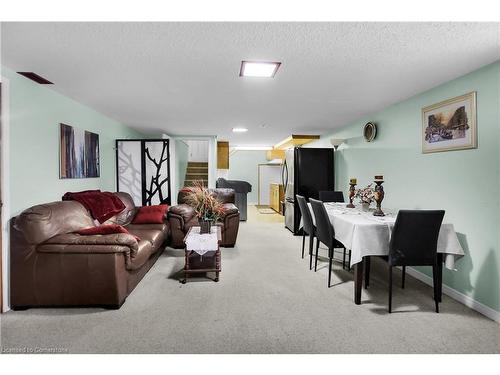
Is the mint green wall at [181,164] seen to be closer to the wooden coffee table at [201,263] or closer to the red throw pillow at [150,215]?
the red throw pillow at [150,215]

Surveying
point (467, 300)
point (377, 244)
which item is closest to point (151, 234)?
point (377, 244)

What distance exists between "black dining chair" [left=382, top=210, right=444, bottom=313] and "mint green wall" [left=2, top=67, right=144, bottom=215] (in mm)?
3389

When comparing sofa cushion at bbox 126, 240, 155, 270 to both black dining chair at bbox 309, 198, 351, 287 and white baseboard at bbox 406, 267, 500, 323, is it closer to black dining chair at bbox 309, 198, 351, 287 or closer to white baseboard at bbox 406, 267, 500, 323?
black dining chair at bbox 309, 198, 351, 287

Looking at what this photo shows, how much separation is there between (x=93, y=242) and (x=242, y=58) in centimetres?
201

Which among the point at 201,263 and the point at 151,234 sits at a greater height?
the point at 151,234

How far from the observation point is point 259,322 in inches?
90.2

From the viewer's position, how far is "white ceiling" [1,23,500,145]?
1863 millimetres

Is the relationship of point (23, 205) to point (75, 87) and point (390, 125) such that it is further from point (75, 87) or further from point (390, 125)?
point (390, 125)

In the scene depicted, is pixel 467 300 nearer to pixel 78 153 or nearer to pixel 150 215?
pixel 150 215

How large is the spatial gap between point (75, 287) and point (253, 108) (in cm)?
302

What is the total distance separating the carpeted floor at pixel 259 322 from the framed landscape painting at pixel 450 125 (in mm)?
1528

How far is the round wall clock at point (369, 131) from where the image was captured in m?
4.27

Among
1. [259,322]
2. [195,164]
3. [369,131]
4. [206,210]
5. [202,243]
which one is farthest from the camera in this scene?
[195,164]
